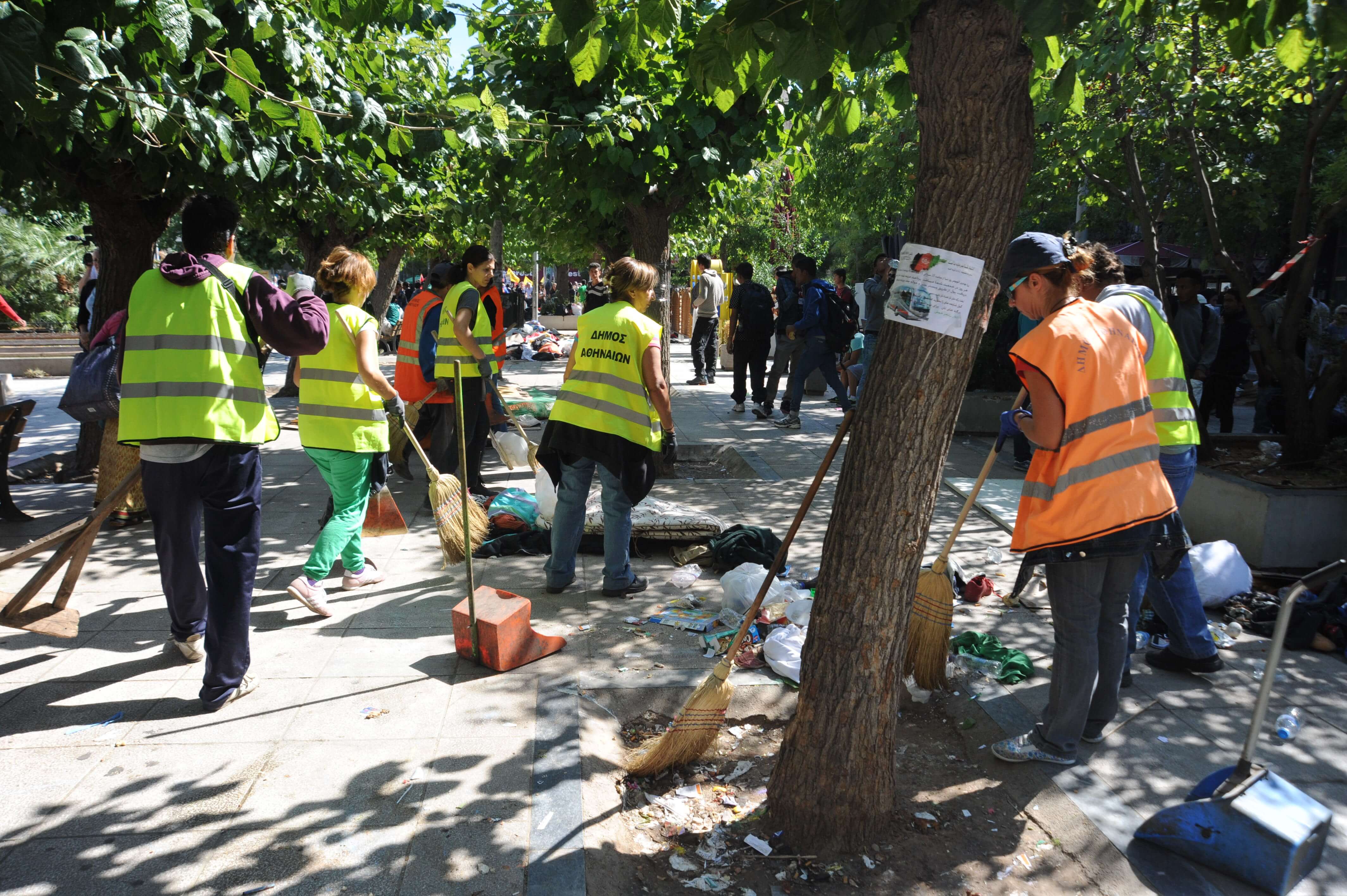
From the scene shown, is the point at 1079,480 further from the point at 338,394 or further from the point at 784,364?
the point at 784,364

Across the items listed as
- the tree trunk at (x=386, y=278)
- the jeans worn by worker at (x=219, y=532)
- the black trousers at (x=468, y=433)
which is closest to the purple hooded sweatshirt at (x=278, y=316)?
the jeans worn by worker at (x=219, y=532)

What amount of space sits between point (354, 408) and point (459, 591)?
3.74 ft

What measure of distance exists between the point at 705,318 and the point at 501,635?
36.6 feet

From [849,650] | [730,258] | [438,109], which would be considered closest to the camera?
[849,650]

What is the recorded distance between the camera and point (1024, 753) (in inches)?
135

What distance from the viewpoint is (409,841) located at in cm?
292

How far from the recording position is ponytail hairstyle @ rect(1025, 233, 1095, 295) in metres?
3.32

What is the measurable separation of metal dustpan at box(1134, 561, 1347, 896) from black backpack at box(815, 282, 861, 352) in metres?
8.17

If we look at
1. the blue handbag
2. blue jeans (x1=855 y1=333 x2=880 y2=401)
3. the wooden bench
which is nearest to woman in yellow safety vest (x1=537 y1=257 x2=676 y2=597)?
the blue handbag

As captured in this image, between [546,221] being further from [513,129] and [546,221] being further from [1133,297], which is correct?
[1133,297]

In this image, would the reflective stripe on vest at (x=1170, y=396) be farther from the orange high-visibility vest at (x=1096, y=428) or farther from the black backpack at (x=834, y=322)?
the black backpack at (x=834, y=322)

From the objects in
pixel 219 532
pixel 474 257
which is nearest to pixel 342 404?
pixel 219 532

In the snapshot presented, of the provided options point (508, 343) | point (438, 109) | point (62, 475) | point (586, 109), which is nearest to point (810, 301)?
point (586, 109)

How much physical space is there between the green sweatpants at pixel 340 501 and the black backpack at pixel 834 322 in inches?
263
